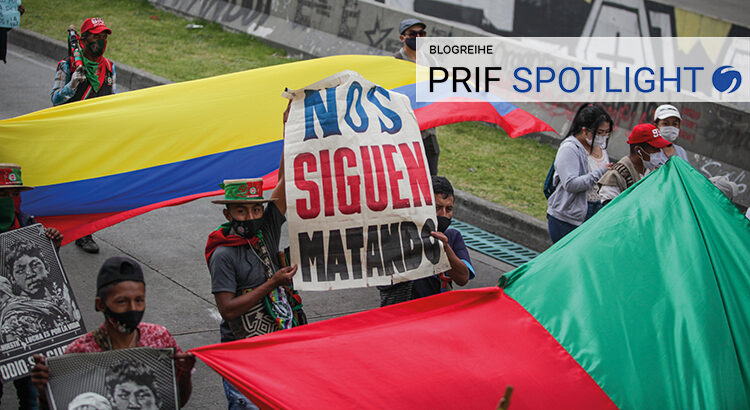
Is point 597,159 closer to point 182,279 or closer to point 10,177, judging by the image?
point 182,279

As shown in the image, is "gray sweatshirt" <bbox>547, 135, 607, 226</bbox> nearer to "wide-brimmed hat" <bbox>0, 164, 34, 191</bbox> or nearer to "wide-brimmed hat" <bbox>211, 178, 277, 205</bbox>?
"wide-brimmed hat" <bbox>211, 178, 277, 205</bbox>

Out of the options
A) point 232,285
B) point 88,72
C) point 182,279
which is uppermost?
point 88,72

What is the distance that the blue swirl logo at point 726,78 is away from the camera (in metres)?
13.1

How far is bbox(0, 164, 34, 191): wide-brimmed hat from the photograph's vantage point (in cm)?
510

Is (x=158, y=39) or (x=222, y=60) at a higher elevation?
(x=158, y=39)

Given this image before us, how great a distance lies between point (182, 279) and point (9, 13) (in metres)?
6.96

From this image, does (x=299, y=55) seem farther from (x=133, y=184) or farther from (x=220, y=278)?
(x=220, y=278)

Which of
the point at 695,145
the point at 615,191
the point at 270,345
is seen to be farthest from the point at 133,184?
the point at 695,145

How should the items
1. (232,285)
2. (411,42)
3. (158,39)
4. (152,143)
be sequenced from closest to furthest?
(232,285) < (152,143) < (411,42) < (158,39)

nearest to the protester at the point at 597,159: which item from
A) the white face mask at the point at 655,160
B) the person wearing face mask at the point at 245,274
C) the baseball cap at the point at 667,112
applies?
the white face mask at the point at 655,160

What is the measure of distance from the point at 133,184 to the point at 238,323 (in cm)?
214

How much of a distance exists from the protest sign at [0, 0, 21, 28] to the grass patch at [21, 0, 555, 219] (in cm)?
200

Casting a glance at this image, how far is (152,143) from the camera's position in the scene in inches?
250

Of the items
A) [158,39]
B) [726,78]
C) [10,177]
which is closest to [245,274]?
[10,177]
